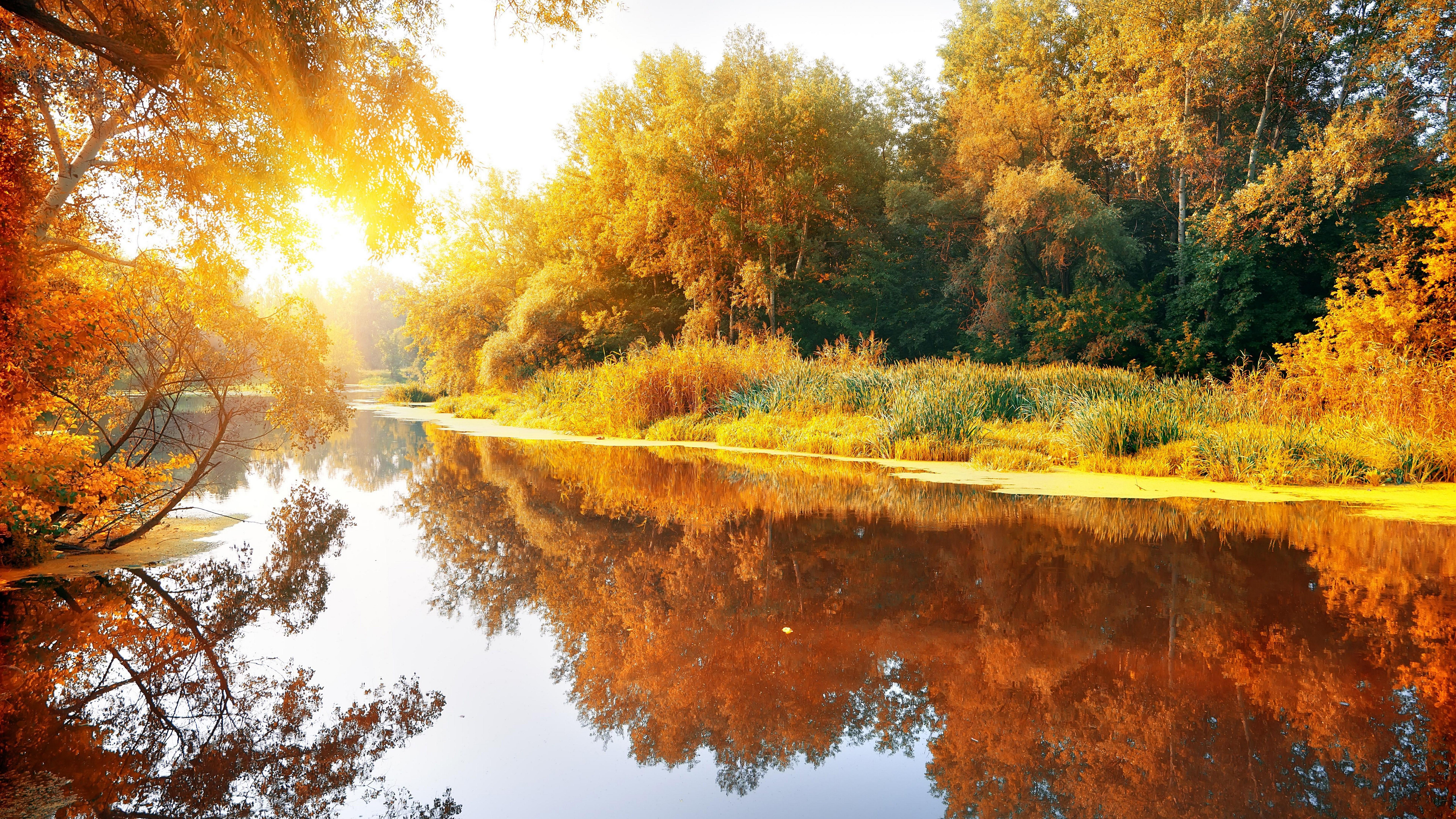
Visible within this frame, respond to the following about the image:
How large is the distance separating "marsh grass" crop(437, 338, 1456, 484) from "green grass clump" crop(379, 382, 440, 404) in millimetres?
19871

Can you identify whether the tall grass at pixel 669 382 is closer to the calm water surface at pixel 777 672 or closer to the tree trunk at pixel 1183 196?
the calm water surface at pixel 777 672

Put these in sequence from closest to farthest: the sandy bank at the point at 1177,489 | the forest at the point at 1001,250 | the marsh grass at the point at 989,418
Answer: the sandy bank at the point at 1177,489, the marsh grass at the point at 989,418, the forest at the point at 1001,250

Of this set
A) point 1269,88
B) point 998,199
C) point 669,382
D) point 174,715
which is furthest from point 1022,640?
point 1269,88

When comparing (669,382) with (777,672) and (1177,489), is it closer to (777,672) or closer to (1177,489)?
(1177,489)

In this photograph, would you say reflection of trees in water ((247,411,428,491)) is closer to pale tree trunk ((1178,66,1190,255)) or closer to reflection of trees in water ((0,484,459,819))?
reflection of trees in water ((0,484,459,819))

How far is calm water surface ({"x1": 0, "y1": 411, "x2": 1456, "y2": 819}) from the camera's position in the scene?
2.82 metres

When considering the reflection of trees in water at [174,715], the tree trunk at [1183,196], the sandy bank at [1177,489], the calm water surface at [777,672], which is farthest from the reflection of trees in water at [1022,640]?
the tree trunk at [1183,196]

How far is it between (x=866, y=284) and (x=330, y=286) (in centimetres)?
9294

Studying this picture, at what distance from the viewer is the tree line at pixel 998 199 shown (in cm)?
2108

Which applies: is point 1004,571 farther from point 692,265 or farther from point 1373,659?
point 692,265

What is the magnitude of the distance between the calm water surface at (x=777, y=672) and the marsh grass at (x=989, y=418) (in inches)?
99.2

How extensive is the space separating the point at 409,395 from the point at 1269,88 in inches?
1388

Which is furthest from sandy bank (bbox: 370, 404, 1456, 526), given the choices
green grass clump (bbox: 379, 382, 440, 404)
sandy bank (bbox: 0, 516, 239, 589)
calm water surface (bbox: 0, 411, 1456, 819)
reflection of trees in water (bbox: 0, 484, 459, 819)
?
green grass clump (bbox: 379, 382, 440, 404)

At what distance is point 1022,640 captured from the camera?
4195 mm
